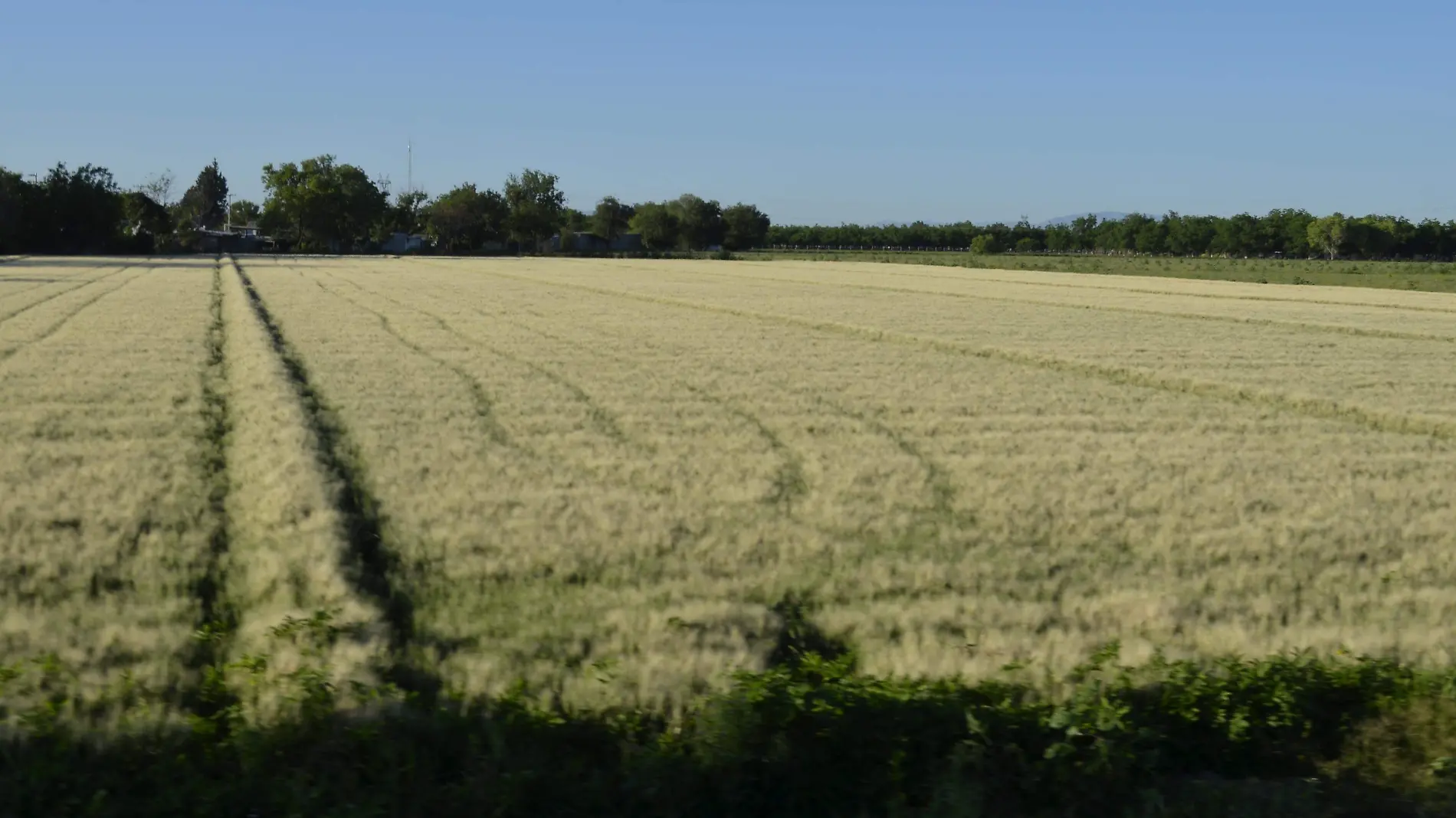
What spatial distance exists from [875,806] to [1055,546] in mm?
4027

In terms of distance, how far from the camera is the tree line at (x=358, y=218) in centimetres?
10512

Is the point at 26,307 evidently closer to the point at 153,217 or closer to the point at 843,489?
the point at 843,489

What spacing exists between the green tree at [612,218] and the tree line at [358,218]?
0.31 feet

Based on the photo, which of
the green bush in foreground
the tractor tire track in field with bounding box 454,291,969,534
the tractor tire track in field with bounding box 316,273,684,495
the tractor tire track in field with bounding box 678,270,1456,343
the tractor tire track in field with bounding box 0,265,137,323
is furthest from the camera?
the tractor tire track in field with bounding box 678,270,1456,343

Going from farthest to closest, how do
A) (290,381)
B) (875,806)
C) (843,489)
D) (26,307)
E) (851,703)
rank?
(26,307) → (290,381) → (843,489) → (851,703) → (875,806)

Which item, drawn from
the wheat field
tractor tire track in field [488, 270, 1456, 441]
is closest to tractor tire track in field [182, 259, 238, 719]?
the wheat field

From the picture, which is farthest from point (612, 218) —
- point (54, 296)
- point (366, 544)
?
point (366, 544)

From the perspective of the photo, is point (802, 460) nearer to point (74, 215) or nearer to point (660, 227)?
point (74, 215)

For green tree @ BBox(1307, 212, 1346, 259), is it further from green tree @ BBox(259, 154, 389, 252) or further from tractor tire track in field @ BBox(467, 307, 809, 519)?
tractor tire track in field @ BBox(467, 307, 809, 519)

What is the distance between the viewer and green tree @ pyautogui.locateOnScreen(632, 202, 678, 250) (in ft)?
480

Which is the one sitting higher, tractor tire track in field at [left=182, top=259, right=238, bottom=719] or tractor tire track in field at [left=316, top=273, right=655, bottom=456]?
tractor tire track in field at [left=316, top=273, right=655, bottom=456]

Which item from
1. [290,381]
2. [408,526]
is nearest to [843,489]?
[408,526]

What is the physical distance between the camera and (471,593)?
24.1 feet

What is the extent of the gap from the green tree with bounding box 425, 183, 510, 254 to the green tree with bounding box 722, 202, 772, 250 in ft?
78.2
